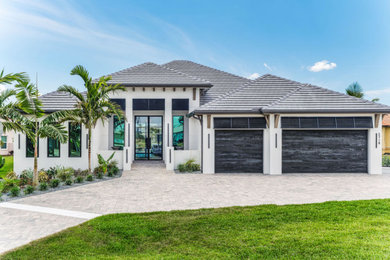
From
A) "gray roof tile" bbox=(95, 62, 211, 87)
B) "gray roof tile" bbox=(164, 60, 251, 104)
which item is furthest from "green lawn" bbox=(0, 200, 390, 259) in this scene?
"gray roof tile" bbox=(164, 60, 251, 104)

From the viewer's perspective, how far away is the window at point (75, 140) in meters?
12.4

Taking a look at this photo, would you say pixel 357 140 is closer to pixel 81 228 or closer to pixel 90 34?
pixel 81 228

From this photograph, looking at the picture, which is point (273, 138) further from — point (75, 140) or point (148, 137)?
point (75, 140)

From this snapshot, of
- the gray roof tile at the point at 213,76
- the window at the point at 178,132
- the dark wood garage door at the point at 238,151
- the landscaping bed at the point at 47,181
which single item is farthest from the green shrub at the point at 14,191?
the gray roof tile at the point at 213,76

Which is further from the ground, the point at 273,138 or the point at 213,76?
the point at 213,76

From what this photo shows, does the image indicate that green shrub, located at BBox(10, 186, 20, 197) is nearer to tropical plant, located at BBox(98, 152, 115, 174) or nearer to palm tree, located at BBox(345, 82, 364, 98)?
tropical plant, located at BBox(98, 152, 115, 174)

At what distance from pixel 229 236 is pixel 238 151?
813cm

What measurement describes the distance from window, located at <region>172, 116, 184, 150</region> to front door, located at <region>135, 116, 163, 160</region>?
117 centimetres

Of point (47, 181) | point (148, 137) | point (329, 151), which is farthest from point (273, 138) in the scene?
point (47, 181)

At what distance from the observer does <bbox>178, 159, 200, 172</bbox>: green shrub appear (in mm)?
12258

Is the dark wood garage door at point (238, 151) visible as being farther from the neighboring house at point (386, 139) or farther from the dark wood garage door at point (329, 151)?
the neighboring house at point (386, 139)

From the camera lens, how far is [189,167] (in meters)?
12.4

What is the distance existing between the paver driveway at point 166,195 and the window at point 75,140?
3175 mm

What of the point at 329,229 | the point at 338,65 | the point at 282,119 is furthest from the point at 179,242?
the point at 338,65
